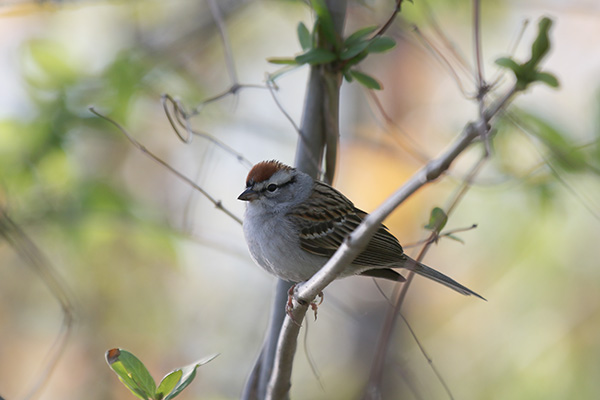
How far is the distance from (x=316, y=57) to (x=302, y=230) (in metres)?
0.62

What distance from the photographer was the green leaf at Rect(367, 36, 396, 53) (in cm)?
158

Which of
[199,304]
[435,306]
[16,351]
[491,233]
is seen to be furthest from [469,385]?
[16,351]

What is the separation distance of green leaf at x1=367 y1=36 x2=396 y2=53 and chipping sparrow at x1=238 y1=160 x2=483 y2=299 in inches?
17.0

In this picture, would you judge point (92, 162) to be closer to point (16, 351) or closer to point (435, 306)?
point (16, 351)

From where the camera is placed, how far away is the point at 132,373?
4.03ft

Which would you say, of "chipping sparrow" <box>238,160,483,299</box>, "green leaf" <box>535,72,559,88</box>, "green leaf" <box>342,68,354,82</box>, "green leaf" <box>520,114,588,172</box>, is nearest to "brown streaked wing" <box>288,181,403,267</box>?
"chipping sparrow" <box>238,160,483,299</box>

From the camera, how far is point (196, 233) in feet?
8.64

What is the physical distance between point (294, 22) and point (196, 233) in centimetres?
200

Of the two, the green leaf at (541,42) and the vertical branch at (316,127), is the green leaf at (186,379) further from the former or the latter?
the green leaf at (541,42)

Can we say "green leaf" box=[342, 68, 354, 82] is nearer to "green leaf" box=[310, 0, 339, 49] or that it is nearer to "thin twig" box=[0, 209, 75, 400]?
"green leaf" box=[310, 0, 339, 49]

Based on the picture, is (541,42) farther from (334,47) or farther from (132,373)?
(132,373)

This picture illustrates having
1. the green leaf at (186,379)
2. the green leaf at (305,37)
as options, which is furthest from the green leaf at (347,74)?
the green leaf at (186,379)

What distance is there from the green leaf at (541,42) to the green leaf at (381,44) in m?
Answer: 0.46

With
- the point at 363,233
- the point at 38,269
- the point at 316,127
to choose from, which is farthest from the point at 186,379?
the point at 38,269
